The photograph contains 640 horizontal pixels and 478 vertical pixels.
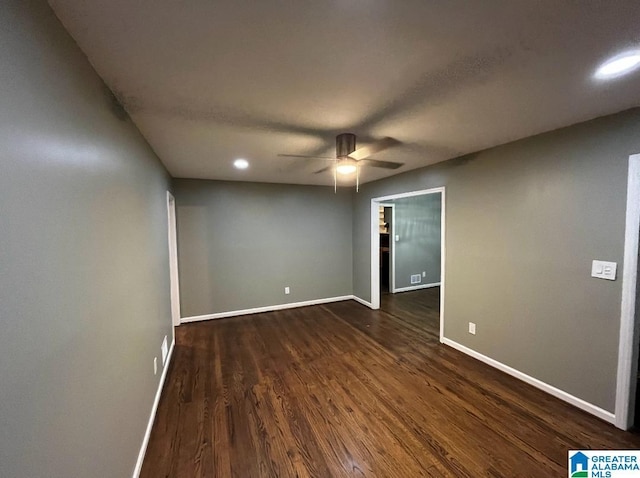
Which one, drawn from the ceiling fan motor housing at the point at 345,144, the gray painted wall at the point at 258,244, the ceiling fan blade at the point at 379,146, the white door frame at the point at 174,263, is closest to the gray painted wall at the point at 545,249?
the ceiling fan blade at the point at 379,146

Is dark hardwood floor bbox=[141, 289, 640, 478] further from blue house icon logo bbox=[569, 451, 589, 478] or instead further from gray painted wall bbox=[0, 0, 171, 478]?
gray painted wall bbox=[0, 0, 171, 478]

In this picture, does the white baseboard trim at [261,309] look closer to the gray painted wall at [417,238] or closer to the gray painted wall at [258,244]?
the gray painted wall at [258,244]

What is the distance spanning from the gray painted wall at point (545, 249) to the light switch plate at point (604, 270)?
0.13 feet

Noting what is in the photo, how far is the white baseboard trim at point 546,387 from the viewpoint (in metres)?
2.04

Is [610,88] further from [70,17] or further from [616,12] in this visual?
[70,17]

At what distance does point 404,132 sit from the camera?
2227mm

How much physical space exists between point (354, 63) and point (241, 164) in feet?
7.48

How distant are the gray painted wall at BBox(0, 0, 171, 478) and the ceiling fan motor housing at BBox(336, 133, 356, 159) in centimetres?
151

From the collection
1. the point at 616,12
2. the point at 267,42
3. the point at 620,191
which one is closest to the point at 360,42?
the point at 267,42

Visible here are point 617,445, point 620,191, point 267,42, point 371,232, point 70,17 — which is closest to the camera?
point 70,17

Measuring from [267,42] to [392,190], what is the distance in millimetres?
3354

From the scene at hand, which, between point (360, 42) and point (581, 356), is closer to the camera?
point (360, 42)

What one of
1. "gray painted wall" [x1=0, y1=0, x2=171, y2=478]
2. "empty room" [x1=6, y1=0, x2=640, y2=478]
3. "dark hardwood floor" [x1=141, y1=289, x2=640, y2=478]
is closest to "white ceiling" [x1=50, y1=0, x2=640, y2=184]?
"empty room" [x1=6, y1=0, x2=640, y2=478]

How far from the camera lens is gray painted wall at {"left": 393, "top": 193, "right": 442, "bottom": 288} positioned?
5871mm
